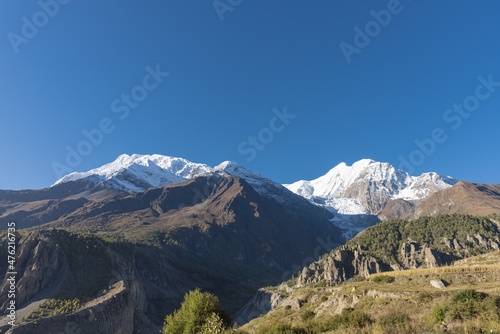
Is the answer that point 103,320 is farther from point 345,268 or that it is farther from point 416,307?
point 345,268

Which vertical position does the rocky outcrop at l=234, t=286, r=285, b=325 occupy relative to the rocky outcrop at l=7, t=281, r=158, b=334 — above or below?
below

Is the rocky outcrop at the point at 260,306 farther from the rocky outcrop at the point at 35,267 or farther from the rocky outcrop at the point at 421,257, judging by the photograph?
the rocky outcrop at the point at 35,267

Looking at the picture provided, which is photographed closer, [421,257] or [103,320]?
[103,320]

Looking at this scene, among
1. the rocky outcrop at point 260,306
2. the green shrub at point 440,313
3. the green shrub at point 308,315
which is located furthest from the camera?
the rocky outcrop at point 260,306

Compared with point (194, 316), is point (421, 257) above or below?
below

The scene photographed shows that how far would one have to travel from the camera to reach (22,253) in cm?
9588

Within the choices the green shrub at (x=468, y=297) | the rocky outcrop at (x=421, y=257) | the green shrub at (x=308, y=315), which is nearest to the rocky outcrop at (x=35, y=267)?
the green shrub at (x=308, y=315)

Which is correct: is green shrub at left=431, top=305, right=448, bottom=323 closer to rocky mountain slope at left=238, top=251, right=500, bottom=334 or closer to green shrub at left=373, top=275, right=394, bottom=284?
rocky mountain slope at left=238, top=251, right=500, bottom=334

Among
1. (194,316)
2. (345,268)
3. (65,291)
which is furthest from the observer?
(345,268)

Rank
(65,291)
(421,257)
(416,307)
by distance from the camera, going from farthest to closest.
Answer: (421,257) < (65,291) < (416,307)

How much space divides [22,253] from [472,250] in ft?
609

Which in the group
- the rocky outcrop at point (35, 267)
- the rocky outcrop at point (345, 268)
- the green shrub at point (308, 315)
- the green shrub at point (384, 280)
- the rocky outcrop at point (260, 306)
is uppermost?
the rocky outcrop at point (35, 267)

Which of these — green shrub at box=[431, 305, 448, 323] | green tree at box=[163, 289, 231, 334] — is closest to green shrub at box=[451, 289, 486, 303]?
green shrub at box=[431, 305, 448, 323]

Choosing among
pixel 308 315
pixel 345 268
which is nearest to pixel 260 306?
pixel 345 268
